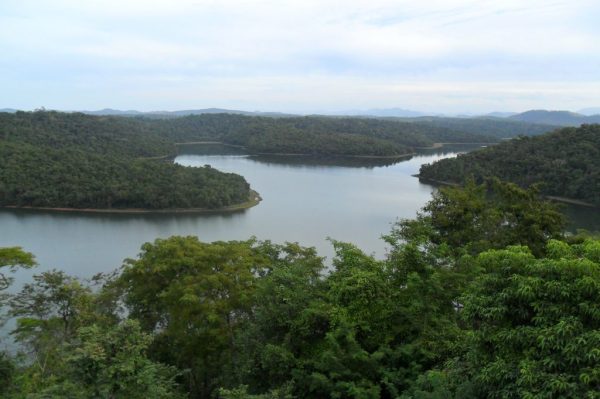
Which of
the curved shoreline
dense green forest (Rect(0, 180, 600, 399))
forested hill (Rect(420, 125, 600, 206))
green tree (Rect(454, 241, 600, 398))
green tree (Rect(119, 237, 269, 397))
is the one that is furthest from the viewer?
forested hill (Rect(420, 125, 600, 206))

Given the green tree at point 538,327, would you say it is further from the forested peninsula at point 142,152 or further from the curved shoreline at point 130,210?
the forested peninsula at point 142,152

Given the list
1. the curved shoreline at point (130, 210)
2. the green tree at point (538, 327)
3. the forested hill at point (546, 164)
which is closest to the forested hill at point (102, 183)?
the curved shoreline at point (130, 210)

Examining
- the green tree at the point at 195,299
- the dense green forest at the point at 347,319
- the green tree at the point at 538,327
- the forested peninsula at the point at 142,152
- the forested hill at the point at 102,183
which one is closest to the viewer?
the green tree at the point at 538,327

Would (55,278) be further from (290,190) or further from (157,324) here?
(290,190)

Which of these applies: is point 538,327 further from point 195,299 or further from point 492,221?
point 492,221

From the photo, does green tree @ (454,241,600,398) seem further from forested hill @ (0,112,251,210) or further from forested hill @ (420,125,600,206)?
forested hill @ (420,125,600,206)

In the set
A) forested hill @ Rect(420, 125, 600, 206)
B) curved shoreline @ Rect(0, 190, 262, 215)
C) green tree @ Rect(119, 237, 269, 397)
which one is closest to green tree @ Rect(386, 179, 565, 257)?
green tree @ Rect(119, 237, 269, 397)

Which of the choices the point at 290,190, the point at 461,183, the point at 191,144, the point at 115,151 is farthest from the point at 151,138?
the point at 461,183
